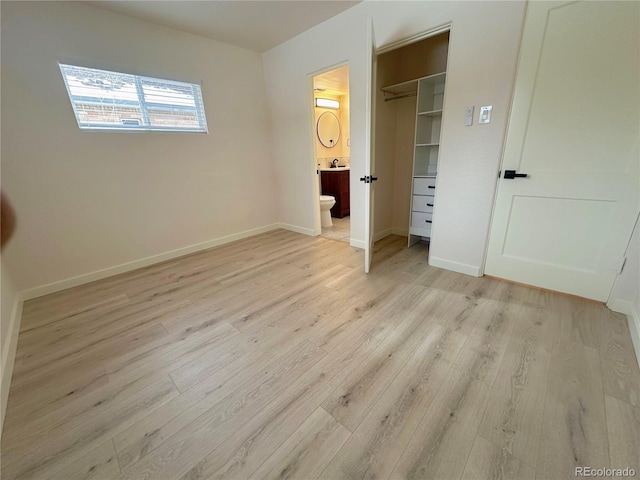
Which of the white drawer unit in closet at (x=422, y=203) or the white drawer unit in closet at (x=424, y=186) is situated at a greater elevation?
the white drawer unit in closet at (x=424, y=186)

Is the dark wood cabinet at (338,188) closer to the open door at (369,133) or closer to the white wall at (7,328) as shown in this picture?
the open door at (369,133)

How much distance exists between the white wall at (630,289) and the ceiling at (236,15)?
113 inches

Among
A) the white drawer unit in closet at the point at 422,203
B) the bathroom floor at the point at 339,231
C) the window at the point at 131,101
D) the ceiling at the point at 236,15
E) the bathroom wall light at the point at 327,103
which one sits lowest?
the bathroom floor at the point at 339,231

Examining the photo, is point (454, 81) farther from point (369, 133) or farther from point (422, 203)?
point (422, 203)

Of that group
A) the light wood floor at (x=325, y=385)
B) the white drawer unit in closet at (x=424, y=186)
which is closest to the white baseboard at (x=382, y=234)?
the white drawer unit in closet at (x=424, y=186)

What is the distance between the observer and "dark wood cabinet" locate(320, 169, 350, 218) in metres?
4.36

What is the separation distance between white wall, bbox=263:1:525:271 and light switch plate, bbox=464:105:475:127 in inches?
1.3

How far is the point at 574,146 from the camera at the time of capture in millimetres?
1707

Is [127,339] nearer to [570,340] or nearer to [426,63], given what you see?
[570,340]

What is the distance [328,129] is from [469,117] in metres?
3.24

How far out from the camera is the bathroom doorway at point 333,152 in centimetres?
391

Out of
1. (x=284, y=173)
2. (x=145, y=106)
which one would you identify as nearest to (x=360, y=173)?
(x=284, y=173)

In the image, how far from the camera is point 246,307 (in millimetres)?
1970

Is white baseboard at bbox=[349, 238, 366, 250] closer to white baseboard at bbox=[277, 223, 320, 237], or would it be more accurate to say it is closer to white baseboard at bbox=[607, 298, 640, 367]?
white baseboard at bbox=[277, 223, 320, 237]
